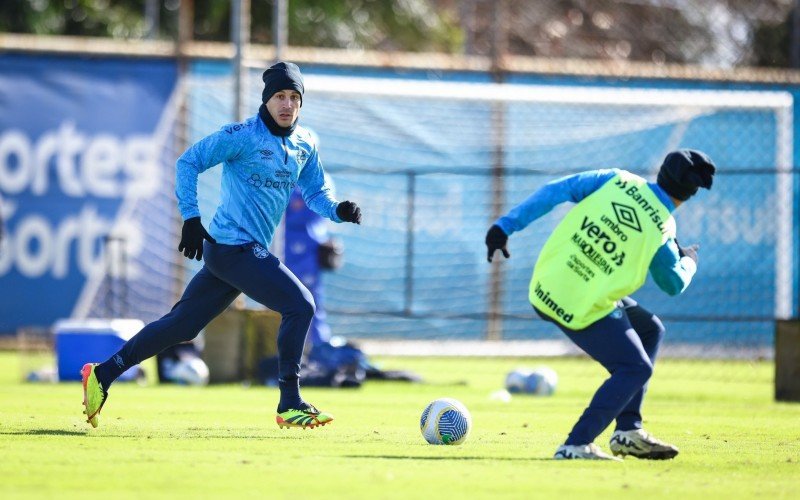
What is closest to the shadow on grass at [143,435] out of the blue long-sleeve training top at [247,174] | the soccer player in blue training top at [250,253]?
the soccer player in blue training top at [250,253]

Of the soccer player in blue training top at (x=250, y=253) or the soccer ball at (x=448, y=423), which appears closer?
the soccer ball at (x=448, y=423)

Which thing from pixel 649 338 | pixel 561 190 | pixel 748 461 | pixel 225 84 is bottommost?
pixel 748 461

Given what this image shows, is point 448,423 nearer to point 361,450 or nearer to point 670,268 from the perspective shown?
point 361,450

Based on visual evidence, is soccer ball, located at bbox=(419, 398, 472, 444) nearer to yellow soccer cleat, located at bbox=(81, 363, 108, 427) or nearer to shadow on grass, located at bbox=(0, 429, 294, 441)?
shadow on grass, located at bbox=(0, 429, 294, 441)

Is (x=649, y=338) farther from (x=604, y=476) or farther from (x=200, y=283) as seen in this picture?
(x=200, y=283)

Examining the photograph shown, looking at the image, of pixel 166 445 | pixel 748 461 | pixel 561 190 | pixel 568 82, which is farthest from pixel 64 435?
pixel 568 82

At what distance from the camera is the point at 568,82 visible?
20625 millimetres

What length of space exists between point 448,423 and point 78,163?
11.9 metres

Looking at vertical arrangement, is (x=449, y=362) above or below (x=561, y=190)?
below

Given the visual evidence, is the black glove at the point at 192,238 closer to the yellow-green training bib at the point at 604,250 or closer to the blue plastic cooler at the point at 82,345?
the yellow-green training bib at the point at 604,250

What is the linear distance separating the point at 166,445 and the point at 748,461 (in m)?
3.13

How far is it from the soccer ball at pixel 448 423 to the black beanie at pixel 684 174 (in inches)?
69.6

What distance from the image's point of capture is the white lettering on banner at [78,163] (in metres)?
19.2

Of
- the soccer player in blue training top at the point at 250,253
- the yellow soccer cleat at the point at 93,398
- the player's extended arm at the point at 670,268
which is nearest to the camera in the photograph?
the player's extended arm at the point at 670,268
